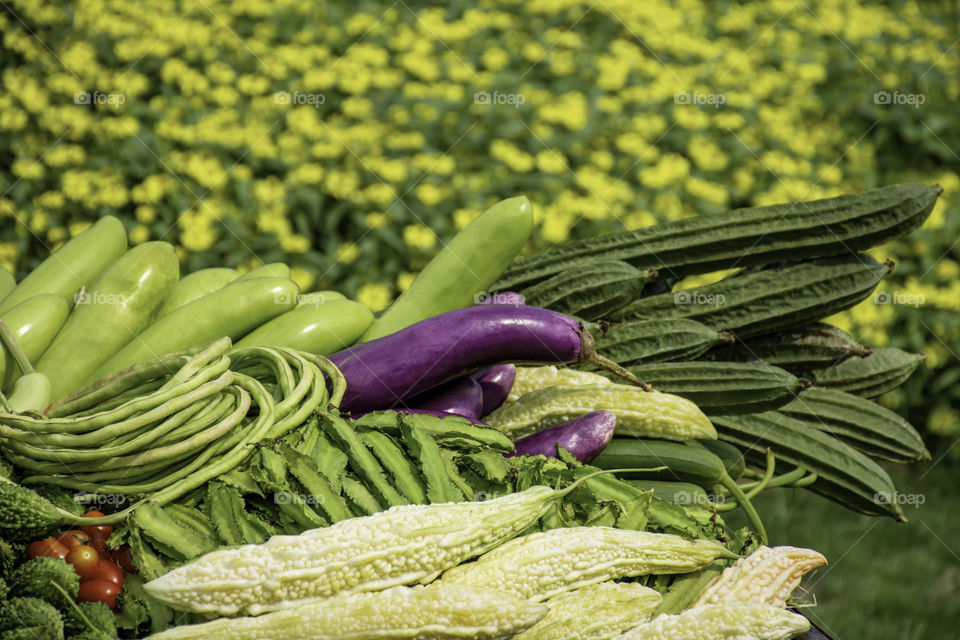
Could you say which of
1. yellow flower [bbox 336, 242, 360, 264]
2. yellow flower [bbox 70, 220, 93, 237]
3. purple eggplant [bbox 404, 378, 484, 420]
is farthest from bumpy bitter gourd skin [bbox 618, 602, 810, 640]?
yellow flower [bbox 70, 220, 93, 237]

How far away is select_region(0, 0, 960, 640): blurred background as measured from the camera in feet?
13.9

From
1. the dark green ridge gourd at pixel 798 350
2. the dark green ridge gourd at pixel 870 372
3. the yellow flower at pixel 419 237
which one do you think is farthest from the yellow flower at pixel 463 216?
the dark green ridge gourd at pixel 870 372

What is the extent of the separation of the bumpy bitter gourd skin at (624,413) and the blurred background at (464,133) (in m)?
2.02

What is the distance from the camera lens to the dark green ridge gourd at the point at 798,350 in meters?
2.58

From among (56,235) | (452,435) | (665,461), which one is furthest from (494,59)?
(452,435)

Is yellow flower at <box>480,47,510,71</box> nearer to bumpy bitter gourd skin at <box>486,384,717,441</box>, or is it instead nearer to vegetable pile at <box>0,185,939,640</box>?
vegetable pile at <box>0,185,939,640</box>

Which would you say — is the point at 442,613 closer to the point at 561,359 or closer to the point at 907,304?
the point at 561,359

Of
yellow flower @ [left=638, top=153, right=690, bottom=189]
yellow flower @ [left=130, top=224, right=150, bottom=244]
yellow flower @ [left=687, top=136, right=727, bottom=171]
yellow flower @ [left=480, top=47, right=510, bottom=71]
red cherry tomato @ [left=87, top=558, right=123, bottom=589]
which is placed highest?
yellow flower @ [left=480, top=47, right=510, bottom=71]

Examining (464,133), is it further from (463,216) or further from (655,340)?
(655,340)

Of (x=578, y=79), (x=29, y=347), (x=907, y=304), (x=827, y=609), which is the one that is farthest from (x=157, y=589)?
(x=907, y=304)

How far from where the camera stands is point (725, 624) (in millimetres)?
1547

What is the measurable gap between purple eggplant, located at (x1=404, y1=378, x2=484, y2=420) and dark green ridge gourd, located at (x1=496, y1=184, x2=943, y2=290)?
1.69 feet

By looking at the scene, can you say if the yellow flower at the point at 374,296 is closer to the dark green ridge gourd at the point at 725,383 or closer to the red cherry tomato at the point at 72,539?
the dark green ridge gourd at the point at 725,383

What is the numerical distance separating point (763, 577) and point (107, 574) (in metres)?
1.23
